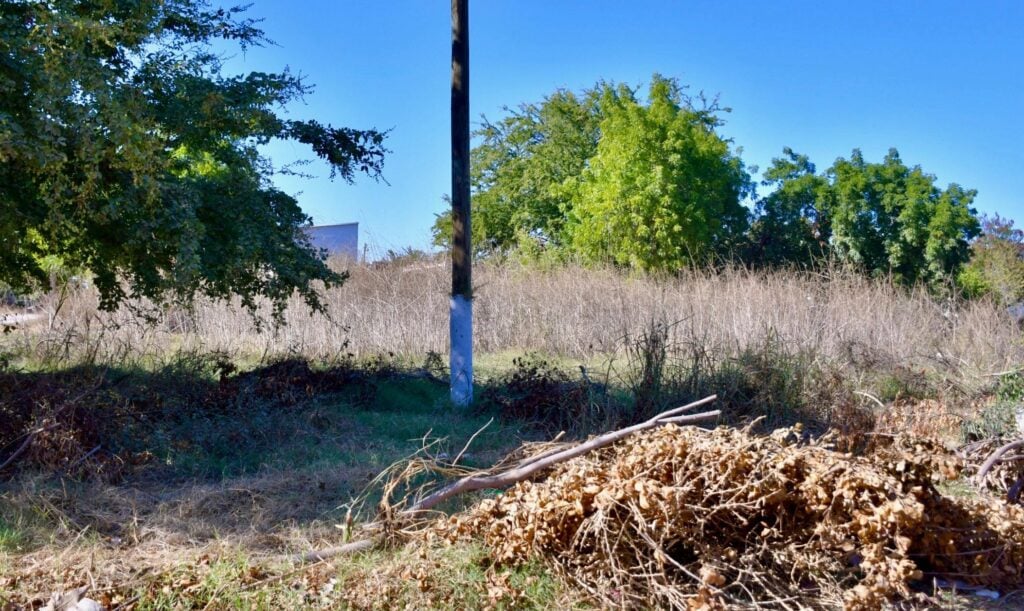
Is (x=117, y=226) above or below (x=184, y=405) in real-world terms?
above

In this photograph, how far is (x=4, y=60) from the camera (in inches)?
272

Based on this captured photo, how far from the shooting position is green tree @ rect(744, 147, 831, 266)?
26.0 meters

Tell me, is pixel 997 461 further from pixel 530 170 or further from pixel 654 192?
pixel 530 170

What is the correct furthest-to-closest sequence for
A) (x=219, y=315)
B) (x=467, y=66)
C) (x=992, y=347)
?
1. (x=219, y=315)
2. (x=992, y=347)
3. (x=467, y=66)

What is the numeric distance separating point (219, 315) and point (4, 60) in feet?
30.8

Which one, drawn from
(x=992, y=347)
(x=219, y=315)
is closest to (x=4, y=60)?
(x=219, y=315)

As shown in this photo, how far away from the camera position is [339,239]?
944 inches

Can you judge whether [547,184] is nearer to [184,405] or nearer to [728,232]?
[728,232]

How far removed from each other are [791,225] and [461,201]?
18.5m

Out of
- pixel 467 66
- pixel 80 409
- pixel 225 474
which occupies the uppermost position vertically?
pixel 467 66

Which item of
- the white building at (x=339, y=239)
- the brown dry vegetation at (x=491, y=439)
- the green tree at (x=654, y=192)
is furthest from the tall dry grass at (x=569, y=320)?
the green tree at (x=654, y=192)

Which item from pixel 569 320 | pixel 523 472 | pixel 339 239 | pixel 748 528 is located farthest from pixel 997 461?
pixel 339 239

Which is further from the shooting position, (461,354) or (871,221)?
(871,221)

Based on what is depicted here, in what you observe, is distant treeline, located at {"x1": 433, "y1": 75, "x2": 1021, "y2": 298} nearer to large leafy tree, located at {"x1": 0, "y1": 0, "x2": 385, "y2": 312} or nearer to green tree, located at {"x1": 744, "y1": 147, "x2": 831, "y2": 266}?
green tree, located at {"x1": 744, "y1": 147, "x2": 831, "y2": 266}
